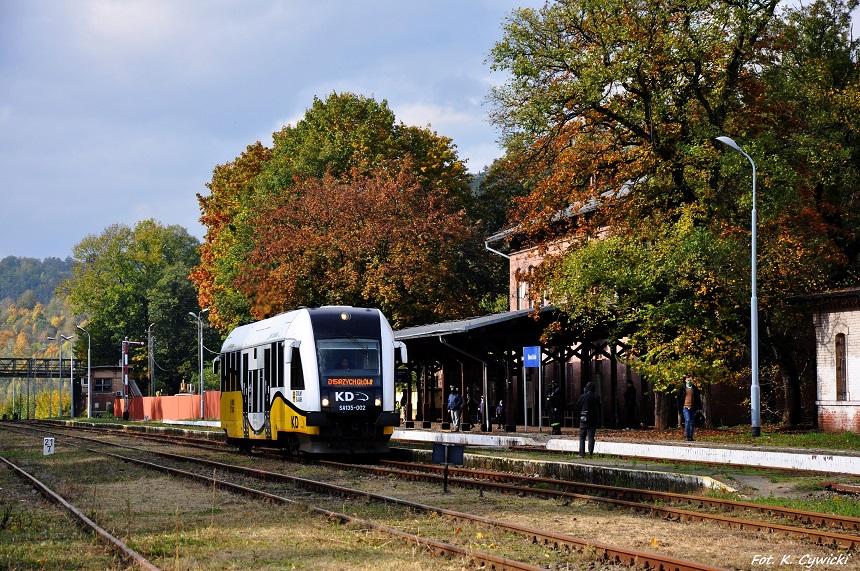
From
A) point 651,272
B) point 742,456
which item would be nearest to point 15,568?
point 742,456

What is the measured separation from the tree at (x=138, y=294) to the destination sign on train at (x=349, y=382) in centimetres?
8639

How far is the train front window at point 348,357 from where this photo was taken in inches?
1047

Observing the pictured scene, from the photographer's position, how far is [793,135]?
38.6 meters

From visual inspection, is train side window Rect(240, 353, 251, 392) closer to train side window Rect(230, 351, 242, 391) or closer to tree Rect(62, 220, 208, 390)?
train side window Rect(230, 351, 242, 391)

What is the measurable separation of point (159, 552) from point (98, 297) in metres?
108

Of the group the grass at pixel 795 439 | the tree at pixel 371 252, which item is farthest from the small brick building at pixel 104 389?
the grass at pixel 795 439

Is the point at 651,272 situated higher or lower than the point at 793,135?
lower

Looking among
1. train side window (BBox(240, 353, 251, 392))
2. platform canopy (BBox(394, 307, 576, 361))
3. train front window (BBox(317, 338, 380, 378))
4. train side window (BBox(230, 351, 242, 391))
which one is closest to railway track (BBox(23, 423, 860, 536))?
train front window (BBox(317, 338, 380, 378))

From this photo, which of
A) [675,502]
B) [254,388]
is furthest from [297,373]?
[675,502]

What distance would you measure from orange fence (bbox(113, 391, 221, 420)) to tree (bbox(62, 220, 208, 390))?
A: 8597 millimetres

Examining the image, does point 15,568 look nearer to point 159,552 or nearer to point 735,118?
point 159,552

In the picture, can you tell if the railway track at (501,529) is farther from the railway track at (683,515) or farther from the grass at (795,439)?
the grass at (795,439)

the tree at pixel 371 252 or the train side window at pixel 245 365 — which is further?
the tree at pixel 371 252

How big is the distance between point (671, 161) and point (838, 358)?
7.92m
